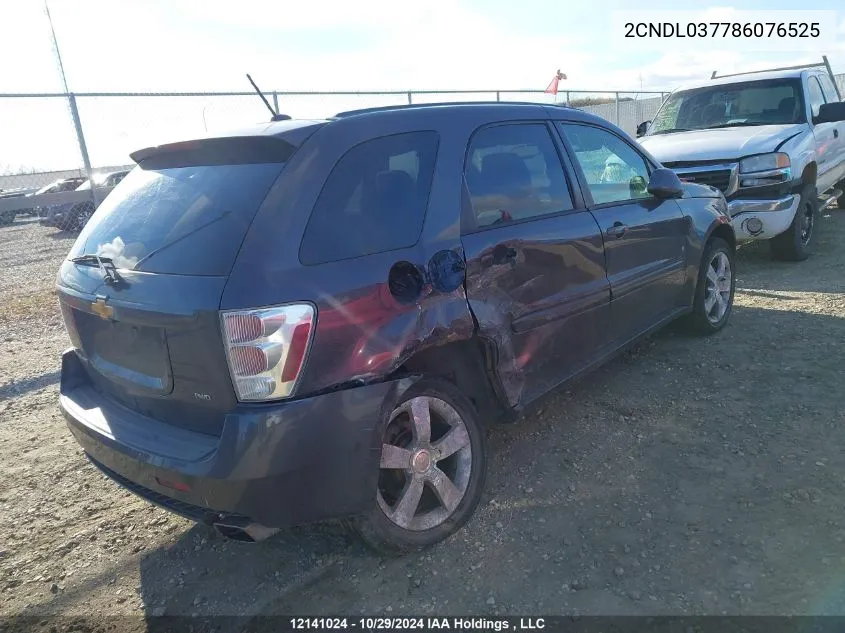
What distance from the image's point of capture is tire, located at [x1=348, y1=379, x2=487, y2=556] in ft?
8.26

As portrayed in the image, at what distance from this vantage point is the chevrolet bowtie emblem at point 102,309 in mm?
2466

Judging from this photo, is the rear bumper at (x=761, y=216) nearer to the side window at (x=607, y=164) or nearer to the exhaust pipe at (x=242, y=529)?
the side window at (x=607, y=164)

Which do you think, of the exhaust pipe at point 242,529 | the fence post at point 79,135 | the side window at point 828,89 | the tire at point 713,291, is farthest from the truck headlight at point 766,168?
the fence post at point 79,135

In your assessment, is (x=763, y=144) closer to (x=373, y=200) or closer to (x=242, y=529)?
(x=373, y=200)

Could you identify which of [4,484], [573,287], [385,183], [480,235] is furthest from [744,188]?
[4,484]

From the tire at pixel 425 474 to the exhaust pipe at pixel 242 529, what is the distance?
1.21 ft

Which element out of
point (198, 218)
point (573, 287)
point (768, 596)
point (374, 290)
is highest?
point (198, 218)

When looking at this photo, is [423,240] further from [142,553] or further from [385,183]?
[142,553]

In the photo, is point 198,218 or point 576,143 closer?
point 198,218

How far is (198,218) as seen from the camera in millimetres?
2371

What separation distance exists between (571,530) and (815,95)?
7391mm

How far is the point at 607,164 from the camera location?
3936mm

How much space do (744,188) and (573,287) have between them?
429 centimetres

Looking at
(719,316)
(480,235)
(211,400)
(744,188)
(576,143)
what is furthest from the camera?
(744,188)
